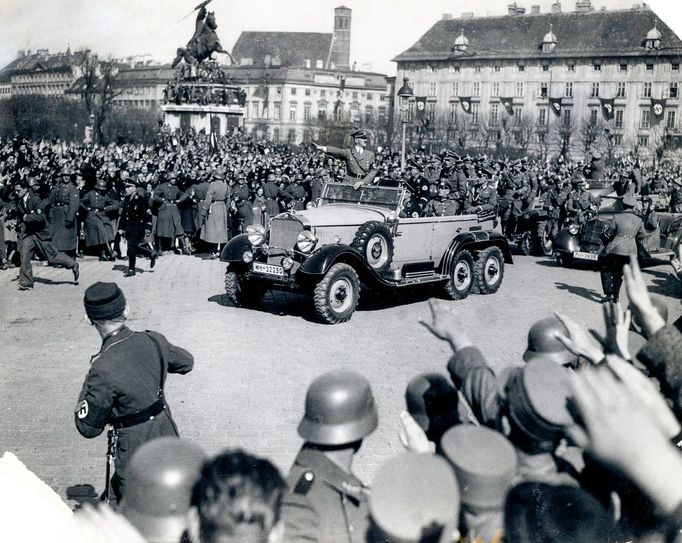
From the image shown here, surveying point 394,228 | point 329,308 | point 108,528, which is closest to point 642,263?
point 394,228

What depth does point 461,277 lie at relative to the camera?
33.7ft

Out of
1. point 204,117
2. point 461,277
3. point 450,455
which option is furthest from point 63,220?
point 450,455

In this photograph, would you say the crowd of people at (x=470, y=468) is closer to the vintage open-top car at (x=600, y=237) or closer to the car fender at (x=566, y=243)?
the vintage open-top car at (x=600, y=237)

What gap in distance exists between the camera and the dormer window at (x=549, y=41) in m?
10.4

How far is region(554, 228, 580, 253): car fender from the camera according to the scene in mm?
12461

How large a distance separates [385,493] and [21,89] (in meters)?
4.28

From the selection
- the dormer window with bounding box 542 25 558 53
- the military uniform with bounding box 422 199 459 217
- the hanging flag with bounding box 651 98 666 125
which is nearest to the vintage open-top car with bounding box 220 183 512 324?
the military uniform with bounding box 422 199 459 217

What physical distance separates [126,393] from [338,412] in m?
1.25

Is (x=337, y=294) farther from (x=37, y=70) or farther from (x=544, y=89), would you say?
(x=544, y=89)

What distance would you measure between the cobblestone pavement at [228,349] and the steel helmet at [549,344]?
207cm

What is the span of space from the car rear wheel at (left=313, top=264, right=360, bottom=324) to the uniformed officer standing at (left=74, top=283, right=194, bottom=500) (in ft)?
16.2

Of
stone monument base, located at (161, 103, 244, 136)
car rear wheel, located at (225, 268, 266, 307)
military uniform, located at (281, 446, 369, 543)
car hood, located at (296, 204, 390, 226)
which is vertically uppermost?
stone monument base, located at (161, 103, 244, 136)

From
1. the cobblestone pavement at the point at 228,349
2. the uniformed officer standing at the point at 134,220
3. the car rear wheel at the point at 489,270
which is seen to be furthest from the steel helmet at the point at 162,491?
the uniformed officer standing at the point at 134,220

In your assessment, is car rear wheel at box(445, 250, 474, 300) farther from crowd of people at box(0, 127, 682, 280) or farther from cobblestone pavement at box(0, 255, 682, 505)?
crowd of people at box(0, 127, 682, 280)
